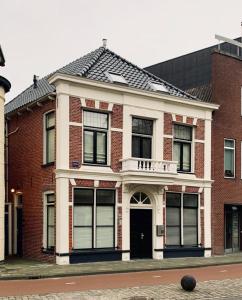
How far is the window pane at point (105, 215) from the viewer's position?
23859mm

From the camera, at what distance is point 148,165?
24781 mm


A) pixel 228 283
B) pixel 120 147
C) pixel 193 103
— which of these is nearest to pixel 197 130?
pixel 193 103

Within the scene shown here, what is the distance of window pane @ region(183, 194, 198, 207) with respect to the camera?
88.7ft

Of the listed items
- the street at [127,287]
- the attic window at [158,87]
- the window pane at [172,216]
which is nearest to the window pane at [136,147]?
the attic window at [158,87]

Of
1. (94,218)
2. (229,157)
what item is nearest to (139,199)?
(94,218)

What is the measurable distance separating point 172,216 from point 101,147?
5.35 m

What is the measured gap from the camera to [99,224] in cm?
2381

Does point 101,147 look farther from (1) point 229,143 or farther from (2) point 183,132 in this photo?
(1) point 229,143

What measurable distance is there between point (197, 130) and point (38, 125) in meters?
8.35

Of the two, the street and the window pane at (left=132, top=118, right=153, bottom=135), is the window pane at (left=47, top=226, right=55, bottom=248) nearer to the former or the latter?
the street

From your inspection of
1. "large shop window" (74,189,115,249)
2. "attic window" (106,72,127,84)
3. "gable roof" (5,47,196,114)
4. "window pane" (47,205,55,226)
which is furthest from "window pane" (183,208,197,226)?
"attic window" (106,72,127,84)

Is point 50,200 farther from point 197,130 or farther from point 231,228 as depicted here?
point 231,228

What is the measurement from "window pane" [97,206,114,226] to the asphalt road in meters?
4.07

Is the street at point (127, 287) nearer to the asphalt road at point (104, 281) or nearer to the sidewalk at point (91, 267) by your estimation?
the asphalt road at point (104, 281)
